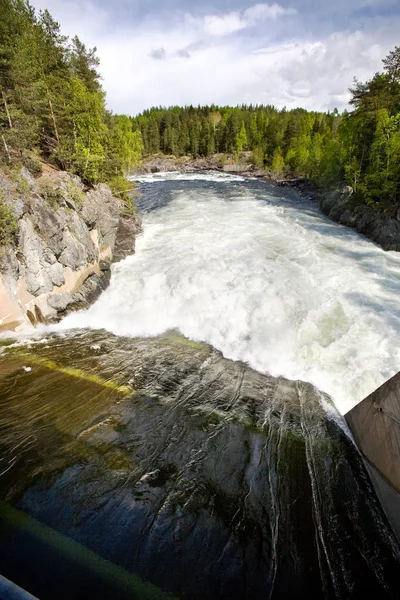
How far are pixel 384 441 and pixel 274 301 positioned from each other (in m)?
7.51

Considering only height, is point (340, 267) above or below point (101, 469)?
above

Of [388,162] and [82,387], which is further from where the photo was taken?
[388,162]

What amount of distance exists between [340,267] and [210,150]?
349 ft

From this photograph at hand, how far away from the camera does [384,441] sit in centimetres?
648

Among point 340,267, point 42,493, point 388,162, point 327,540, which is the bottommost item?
point 327,540

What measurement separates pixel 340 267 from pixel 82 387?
622 inches

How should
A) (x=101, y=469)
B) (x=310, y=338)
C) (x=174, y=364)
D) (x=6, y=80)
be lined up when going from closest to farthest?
(x=101, y=469) → (x=174, y=364) → (x=310, y=338) → (x=6, y=80)

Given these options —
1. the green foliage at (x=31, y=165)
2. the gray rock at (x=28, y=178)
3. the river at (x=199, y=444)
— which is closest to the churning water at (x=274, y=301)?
the river at (x=199, y=444)

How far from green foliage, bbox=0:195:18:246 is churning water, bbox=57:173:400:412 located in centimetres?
412

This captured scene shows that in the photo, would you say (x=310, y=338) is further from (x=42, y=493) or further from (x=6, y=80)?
(x=6, y=80)

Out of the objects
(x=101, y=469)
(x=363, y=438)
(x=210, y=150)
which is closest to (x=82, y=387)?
(x=101, y=469)

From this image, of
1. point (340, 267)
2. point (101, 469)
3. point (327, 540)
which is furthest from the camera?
point (340, 267)

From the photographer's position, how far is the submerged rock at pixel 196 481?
192 inches

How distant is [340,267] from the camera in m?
17.3
